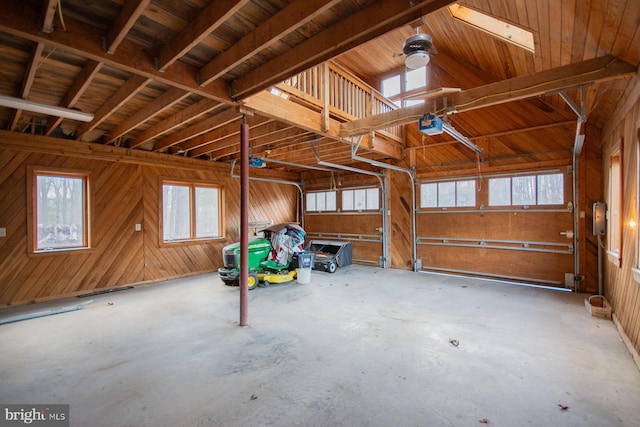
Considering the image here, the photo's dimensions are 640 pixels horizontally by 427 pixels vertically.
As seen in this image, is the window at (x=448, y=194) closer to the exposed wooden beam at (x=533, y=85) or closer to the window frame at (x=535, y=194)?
the window frame at (x=535, y=194)

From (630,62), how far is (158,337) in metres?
5.65

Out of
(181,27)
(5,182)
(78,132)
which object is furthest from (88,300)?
(181,27)

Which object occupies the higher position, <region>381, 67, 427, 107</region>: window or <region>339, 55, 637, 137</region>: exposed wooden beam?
<region>381, 67, 427, 107</region>: window

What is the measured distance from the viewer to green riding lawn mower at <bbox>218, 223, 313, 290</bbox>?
5.41 metres

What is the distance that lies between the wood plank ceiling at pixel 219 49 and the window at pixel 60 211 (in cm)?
83

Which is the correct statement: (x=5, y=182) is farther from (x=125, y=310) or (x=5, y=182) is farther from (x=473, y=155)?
(x=473, y=155)

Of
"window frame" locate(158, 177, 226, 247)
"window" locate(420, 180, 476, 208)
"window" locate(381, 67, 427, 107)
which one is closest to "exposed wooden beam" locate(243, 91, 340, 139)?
"window" locate(420, 180, 476, 208)

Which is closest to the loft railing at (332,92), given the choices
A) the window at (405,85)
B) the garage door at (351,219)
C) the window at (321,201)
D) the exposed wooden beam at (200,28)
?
the exposed wooden beam at (200,28)

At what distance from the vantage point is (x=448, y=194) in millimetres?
6777

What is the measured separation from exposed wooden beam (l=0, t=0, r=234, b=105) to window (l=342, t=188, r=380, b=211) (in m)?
5.69

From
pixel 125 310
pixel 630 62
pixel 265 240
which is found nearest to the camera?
pixel 630 62

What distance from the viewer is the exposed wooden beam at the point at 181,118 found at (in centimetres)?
384

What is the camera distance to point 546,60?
3.82 metres

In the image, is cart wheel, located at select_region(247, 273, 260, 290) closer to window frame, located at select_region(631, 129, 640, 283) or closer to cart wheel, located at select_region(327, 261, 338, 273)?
cart wheel, located at select_region(327, 261, 338, 273)
